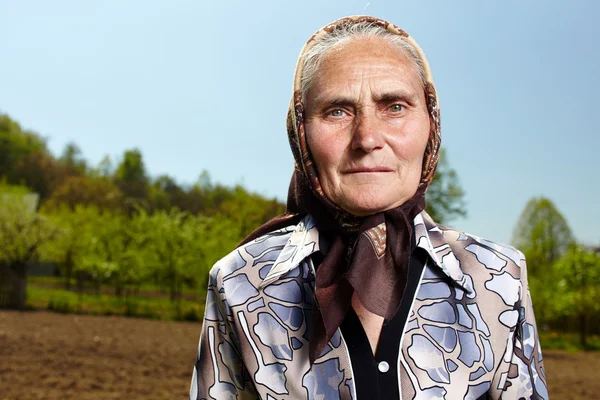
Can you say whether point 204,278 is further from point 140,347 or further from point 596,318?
point 596,318

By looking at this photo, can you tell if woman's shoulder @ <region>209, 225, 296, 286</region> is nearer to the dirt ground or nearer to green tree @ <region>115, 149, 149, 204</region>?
the dirt ground

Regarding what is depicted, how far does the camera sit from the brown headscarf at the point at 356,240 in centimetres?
146

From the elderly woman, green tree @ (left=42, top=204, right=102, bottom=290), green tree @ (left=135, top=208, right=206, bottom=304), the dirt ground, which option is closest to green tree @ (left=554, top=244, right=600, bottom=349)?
the dirt ground

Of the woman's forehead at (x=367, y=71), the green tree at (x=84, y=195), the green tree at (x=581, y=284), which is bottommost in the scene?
the green tree at (x=581, y=284)

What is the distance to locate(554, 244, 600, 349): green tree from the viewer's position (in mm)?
22391

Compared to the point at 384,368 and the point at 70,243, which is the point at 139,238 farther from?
the point at 384,368

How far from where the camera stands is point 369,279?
146 centimetres

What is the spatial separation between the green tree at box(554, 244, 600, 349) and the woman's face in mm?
22782

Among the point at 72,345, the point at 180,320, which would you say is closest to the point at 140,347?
the point at 72,345

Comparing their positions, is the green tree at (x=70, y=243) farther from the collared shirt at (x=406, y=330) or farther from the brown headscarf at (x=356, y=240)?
the brown headscarf at (x=356, y=240)

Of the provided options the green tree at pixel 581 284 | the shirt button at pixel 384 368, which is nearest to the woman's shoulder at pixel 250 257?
the shirt button at pixel 384 368

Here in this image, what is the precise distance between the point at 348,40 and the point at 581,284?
24.4m

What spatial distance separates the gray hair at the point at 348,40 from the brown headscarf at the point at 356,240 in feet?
0.04

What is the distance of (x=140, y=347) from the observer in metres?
13.6
